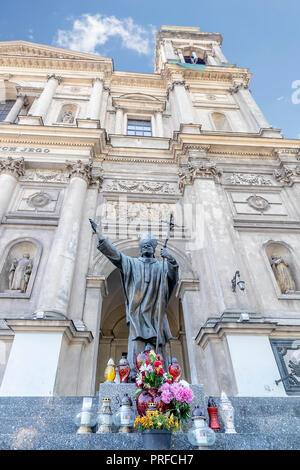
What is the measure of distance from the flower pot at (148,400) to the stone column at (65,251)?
506 centimetres

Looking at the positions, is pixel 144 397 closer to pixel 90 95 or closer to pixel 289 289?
pixel 289 289

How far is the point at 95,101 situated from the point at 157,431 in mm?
16555

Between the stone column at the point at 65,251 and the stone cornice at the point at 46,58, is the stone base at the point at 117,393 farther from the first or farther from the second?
the stone cornice at the point at 46,58

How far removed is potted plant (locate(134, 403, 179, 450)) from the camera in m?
2.72

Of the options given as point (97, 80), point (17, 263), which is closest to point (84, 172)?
point (17, 263)

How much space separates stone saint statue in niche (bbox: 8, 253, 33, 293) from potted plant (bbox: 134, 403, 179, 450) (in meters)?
7.24

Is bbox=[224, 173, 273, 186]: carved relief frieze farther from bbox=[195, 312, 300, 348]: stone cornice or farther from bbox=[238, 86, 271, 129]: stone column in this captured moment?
bbox=[195, 312, 300, 348]: stone cornice

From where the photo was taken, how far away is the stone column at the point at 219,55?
69.7 ft

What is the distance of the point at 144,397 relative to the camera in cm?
323

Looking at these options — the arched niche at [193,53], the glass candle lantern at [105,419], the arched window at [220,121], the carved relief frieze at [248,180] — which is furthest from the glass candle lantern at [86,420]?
the arched niche at [193,53]

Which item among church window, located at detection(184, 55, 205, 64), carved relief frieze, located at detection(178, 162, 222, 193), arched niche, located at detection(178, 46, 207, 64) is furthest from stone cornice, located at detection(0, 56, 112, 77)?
carved relief frieze, located at detection(178, 162, 222, 193)

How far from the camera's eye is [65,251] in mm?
9305

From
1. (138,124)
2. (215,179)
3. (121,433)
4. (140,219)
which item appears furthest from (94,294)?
(138,124)

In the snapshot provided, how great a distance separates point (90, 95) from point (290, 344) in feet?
54.5
